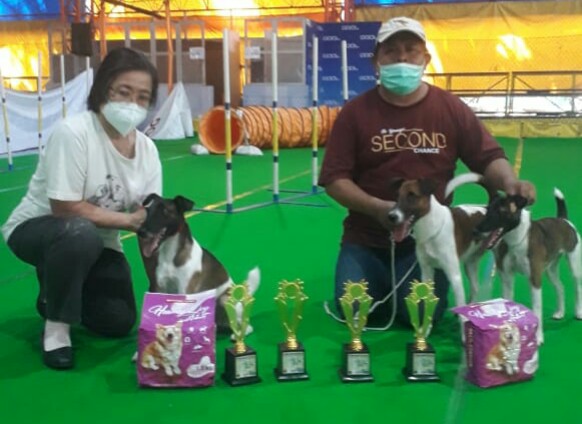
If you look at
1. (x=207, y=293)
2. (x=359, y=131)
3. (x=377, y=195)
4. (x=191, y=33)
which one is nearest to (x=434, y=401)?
(x=207, y=293)

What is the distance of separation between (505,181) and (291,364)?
1370mm

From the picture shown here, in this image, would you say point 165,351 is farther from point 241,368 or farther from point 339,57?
point 339,57

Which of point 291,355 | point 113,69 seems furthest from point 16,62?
point 291,355

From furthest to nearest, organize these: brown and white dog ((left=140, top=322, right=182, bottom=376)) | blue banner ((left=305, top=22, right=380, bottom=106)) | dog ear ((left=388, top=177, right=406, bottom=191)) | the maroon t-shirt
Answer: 1. blue banner ((left=305, top=22, right=380, bottom=106))
2. the maroon t-shirt
3. dog ear ((left=388, top=177, right=406, bottom=191))
4. brown and white dog ((left=140, top=322, right=182, bottom=376))

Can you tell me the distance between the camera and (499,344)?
271 cm

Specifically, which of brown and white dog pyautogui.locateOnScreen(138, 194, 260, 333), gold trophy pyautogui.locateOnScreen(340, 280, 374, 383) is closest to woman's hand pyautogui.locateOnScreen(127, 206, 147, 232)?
brown and white dog pyautogui.locateOnScreen(138, 194, 260, 333)

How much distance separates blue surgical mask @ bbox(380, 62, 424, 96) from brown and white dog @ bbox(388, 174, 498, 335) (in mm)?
561

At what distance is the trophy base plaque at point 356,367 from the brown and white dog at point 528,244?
775 mm

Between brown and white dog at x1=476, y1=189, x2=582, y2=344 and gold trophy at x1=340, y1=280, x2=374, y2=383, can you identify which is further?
brown and white dog at x1=476, y1=189, x2=582, y2=344

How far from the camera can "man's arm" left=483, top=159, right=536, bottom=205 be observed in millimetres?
3021

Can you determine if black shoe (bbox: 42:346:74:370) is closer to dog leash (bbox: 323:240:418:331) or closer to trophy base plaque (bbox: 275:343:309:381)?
trophy base plaque (bbox: 275:343:309:381)

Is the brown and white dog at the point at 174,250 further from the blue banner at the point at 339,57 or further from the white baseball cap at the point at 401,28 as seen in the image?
the blue banner at the point at 339,57

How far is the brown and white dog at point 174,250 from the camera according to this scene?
2.90 metres

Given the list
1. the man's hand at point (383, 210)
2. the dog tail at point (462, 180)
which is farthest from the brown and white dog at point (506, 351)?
the dog tail at point (462, 180)
